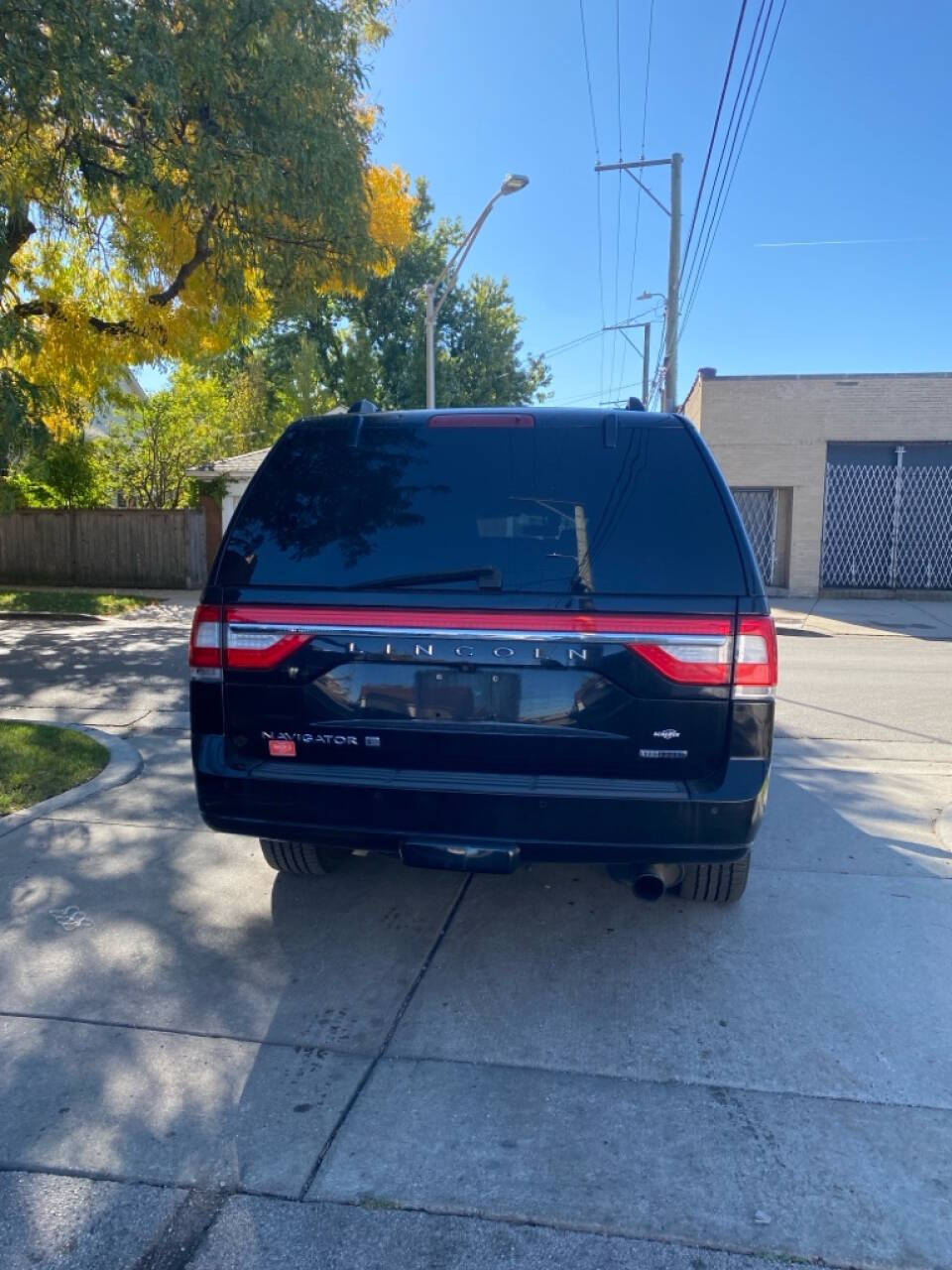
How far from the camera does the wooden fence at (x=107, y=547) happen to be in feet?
65.8

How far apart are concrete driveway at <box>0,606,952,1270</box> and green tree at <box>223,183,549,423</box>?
28491 mm

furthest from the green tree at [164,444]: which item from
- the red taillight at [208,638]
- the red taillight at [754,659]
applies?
the red taillight at [754,659]

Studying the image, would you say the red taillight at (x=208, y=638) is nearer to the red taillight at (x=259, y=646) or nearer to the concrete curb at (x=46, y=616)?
the red taillight at (x=259, y=646)

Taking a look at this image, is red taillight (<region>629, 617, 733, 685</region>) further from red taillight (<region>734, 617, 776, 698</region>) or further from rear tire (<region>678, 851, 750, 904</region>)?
rear tire (<region>678, 851, 750, 904</region>)

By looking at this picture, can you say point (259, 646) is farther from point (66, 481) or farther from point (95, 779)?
point (66, 481)

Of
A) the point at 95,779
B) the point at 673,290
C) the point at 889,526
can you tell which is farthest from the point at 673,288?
the point at 95,779

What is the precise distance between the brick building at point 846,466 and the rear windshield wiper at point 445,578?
58.3 feet

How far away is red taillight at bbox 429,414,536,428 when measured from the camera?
12.0ft

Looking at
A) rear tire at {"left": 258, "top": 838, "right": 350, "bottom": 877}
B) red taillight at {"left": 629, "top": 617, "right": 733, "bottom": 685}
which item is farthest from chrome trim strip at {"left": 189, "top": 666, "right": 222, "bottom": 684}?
red taillight at {"left": 629, "top": 617, "right": 733, "bottom": 685}

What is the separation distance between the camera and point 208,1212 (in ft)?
8.31

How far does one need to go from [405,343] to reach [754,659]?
3350cm

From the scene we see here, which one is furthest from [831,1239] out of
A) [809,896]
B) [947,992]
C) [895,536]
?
[895,536]

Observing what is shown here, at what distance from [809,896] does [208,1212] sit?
313 centimetres

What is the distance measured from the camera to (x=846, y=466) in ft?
66.7
